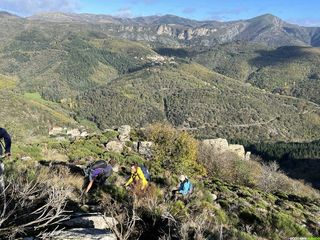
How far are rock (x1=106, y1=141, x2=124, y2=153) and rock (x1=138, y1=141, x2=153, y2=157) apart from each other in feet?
11.4

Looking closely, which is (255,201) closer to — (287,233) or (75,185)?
(287,233)

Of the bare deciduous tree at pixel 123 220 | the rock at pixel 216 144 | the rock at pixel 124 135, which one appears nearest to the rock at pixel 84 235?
the bare deciduous tree at pixel 123 220

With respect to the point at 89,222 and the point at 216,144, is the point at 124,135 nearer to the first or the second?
the point at 89,222

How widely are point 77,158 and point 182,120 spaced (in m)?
166

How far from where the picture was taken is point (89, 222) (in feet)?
28.4

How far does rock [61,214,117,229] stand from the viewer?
838 cm

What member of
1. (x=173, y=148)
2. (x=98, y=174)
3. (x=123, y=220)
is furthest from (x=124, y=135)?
(x=123, y=220)

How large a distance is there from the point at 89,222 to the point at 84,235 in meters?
1.38

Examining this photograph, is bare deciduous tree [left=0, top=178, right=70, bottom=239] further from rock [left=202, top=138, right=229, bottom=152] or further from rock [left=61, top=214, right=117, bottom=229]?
rock [left=202, top=138, right=229, bottom=152]

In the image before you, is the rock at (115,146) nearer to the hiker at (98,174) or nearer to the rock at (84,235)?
the hiker at (98,174)

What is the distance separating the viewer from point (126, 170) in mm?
20750

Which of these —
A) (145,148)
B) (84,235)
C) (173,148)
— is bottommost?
(173,148)

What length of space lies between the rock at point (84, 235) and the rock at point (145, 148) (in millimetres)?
29114

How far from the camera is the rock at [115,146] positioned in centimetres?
3204
